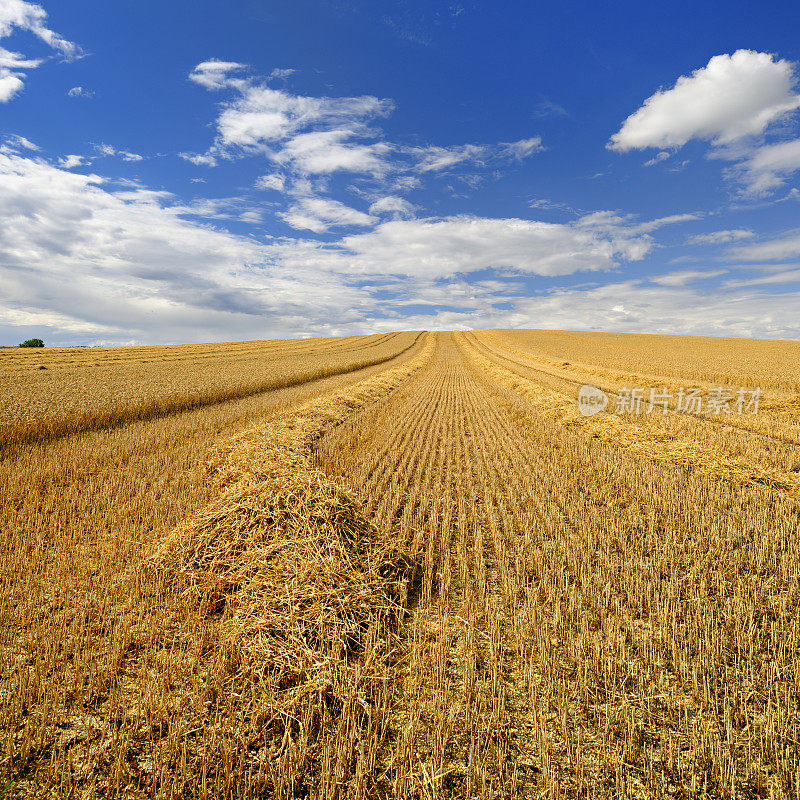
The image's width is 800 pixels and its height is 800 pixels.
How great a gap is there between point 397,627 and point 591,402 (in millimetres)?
14402

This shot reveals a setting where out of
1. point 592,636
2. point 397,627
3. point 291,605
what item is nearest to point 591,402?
point 592,636

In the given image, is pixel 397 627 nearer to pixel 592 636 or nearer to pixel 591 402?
pixel 592 636

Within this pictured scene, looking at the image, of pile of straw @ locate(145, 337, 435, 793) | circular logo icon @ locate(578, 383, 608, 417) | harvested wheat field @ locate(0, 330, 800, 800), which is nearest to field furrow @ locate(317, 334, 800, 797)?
harvested wheat field @ locate(0, 330, 800, 800)

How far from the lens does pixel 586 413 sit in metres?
13.6

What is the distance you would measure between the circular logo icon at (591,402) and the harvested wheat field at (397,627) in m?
5.42

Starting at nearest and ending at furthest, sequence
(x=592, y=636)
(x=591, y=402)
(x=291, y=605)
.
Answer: (x=592, y=636) < (x=291, y=605) < (x=591, y=402)

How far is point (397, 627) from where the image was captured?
12.4ft

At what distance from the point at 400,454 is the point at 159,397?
9053mm

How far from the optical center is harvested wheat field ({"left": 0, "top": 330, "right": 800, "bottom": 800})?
98.7 inches

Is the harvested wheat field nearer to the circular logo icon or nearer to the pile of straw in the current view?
the pile of straw

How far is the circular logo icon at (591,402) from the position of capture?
13993 millimetres

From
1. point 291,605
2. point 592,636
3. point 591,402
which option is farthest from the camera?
point 591,402

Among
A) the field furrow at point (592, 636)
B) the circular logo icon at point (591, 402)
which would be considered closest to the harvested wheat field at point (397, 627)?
the field furrow at point (592, 636)

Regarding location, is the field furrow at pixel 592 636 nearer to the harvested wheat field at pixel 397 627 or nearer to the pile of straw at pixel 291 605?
the harvested wheat field at pixel 397 627
